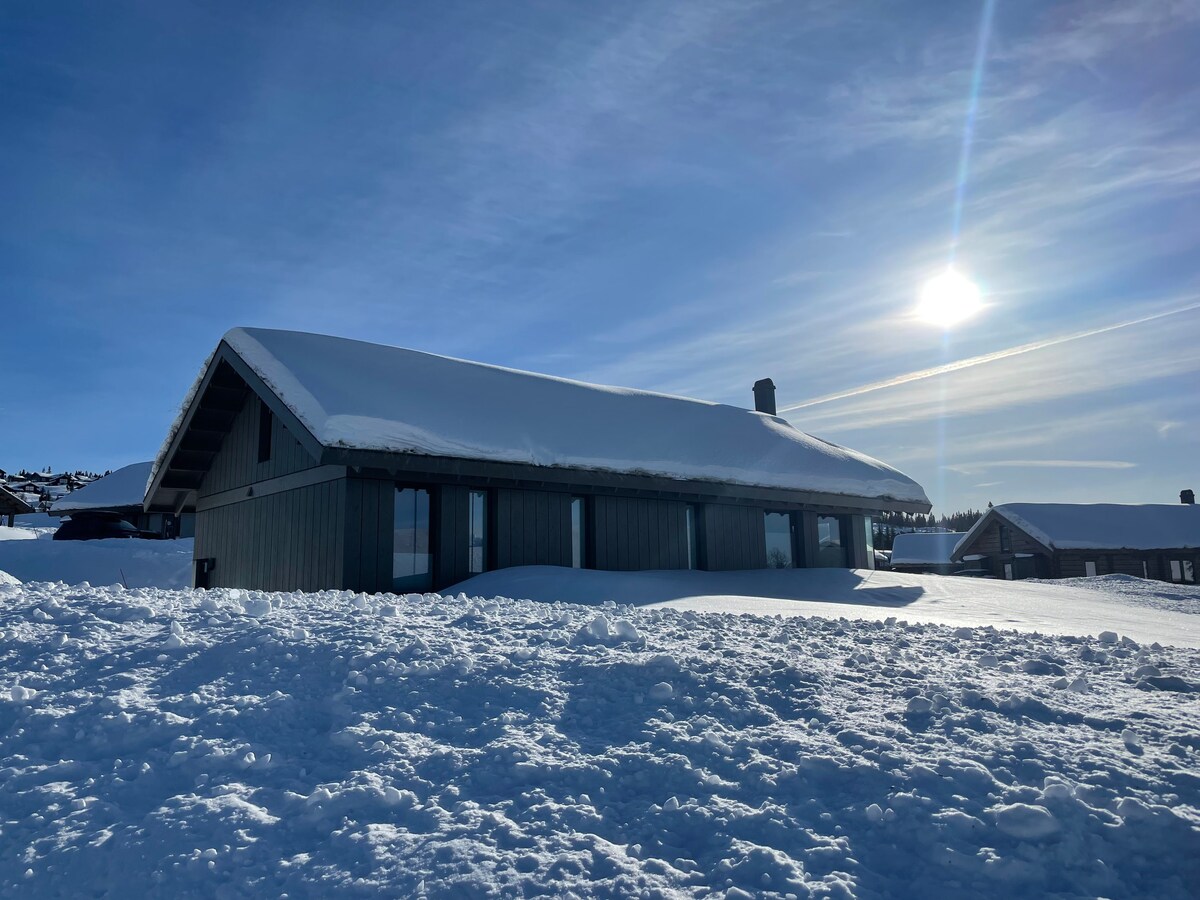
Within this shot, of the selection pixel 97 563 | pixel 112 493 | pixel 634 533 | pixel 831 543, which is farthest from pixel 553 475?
pixel 112 493

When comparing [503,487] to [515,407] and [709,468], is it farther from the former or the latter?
[709,468]

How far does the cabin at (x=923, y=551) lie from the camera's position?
49.6 meters

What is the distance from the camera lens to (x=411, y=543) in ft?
44.6

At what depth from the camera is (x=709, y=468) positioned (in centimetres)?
1678

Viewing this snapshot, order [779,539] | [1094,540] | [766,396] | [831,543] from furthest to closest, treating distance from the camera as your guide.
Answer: [1094,540] < [766,396] < [831,543] < [779,539]

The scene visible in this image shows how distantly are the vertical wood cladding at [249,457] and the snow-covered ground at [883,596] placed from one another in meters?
4.21

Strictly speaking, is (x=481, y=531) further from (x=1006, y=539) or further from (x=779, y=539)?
(x=1006, y=539)

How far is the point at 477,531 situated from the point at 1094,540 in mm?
31068

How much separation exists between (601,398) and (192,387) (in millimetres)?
8580

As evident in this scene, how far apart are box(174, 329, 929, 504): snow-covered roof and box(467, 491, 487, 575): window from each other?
4.03 feet

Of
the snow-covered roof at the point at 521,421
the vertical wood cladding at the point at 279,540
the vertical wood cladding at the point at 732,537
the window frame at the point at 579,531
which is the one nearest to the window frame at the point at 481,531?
the snow-covered roof at the point at 521,421

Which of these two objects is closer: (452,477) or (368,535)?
(368,535)

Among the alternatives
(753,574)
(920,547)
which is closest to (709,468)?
(753,574)

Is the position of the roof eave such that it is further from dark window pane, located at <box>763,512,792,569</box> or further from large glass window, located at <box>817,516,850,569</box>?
large glass window, located at <box>817,516,850,569</box>
